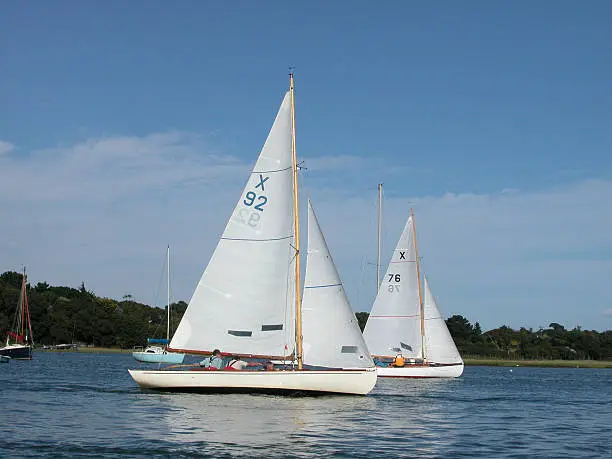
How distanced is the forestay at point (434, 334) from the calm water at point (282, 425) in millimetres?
21041

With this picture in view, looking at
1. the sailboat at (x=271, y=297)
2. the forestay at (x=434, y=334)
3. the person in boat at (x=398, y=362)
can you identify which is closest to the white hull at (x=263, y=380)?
the sailboat at (x=271, y=297)

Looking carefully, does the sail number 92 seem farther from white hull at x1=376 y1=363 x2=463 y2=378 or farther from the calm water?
white hull at x1=376 y1=363 x2=463 y2=378

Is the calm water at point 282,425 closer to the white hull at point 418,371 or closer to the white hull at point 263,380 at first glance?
the white hull at point 263,380

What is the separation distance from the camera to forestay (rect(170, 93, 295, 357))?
115 feet

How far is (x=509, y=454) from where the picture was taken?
22406 millimetres

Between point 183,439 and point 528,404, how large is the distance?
23.3 m

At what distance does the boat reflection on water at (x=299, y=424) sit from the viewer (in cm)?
2225

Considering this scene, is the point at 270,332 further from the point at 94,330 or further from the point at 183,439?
the point at 94,330

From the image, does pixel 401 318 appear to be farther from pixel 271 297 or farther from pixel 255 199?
pixel 255 199

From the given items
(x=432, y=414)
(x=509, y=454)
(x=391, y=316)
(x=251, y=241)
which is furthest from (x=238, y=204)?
(x=391, y=316)

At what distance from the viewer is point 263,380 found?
3300cm

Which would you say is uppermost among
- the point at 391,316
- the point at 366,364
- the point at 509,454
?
the point at 391,316

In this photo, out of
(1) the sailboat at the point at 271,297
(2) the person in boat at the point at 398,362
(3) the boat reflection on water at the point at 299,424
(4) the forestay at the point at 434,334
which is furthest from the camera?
(4) the forestay at the point at 434,334

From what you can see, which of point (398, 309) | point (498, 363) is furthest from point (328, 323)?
point (498, 363)
